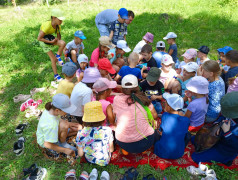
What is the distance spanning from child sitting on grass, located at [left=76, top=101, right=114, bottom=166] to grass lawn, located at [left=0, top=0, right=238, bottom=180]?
1.07 ft

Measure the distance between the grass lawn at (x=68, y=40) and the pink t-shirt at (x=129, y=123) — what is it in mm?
600

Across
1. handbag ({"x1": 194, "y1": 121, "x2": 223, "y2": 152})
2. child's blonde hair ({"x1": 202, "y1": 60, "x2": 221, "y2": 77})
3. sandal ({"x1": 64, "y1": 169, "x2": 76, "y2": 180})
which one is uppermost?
child's blonde hair ({"x1": 202, "y1": 60, "x2": 221, "y2": 77})

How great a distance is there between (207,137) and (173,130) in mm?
581

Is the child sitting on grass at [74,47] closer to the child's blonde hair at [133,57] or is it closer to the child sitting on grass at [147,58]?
the child's blonde hair at [133,57]

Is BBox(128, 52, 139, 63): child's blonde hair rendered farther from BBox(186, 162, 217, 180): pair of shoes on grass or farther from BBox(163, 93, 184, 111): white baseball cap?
BBox(186, 162, 217, 180): pair of shoes on grass

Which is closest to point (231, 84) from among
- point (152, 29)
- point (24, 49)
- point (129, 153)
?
point (129, 153)

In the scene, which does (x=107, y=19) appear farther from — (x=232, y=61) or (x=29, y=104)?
(x=232, y=61)

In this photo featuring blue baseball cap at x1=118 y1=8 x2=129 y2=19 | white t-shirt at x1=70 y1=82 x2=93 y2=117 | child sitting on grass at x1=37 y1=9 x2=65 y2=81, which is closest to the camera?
white t-shirt at x1=70 y1=82 x2=93 y2=117

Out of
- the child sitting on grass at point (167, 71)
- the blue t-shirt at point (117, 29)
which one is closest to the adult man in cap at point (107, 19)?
the blue t-shirt at point (117, 29)

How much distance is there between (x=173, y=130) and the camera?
118 inches

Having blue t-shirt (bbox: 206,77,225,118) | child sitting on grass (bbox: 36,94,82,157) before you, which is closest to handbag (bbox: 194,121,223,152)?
blue t-shirt (bbox: 206,77,225,118)

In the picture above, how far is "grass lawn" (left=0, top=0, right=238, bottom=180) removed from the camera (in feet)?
10.5

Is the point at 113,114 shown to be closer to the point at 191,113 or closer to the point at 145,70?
the point at 191,113

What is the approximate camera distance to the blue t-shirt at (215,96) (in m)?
3.68
